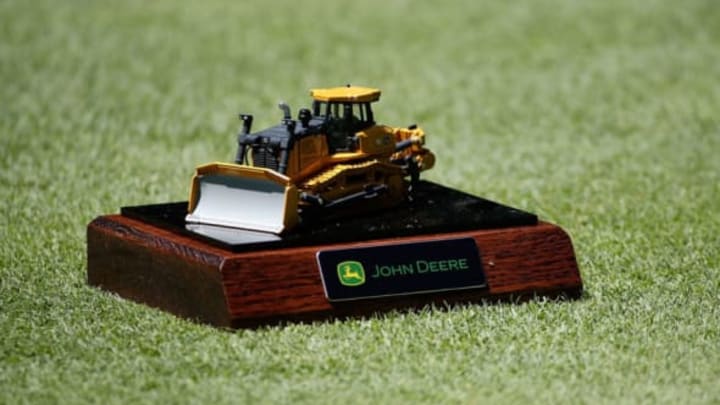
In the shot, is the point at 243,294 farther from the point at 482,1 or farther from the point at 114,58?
the point at 482,1

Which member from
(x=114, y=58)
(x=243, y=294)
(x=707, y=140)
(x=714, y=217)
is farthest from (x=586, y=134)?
(x=243, y=294)

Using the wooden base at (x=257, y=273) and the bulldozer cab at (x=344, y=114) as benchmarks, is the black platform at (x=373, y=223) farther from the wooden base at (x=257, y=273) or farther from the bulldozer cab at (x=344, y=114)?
the bulldozer cab at (x=344, y=114)

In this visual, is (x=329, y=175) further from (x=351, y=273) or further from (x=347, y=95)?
(x=351, y=273)

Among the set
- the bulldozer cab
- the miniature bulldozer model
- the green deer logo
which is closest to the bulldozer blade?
the miniature bulldozer model

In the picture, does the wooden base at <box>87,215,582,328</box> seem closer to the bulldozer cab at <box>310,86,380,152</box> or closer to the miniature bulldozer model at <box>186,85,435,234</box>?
the miniature bulldozer model at <box>186,85,435,234</box>

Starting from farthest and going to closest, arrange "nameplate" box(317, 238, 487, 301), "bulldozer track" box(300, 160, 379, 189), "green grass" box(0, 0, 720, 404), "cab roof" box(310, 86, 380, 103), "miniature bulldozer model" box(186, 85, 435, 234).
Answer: "cab roof" box(310, 86, 380, 103) < "bulldozer track" box(300, 160, 379, 189) < "miniature bulldozer model" box(186, 85, 435, 234) < "nameplate" box(317, 238, 487, 301) < "green grass" box(0, 0, 720, 404)

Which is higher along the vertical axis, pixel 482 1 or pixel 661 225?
pixel 482 1

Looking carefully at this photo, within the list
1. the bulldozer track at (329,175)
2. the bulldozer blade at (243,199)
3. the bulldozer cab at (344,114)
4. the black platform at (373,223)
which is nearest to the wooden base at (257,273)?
the black platform at (373,223)
